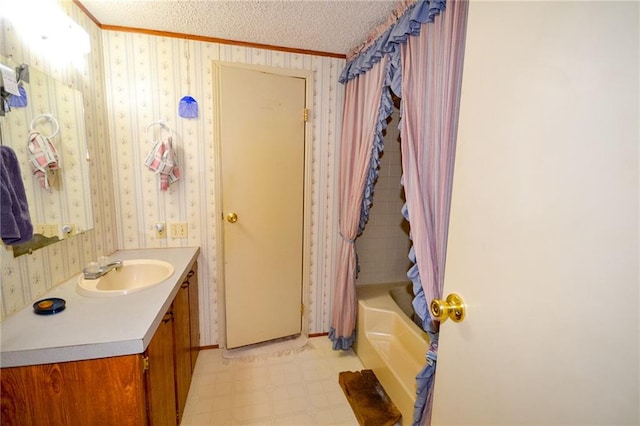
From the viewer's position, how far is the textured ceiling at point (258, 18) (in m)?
1.57

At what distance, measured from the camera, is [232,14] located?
5.51 feet

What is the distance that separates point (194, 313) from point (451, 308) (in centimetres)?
183

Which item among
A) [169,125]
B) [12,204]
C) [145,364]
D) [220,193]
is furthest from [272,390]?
[169,125]

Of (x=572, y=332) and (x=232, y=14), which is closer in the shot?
(x=572, y=332)

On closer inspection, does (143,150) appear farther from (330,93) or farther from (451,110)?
(451,110)

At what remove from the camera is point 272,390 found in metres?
1.91

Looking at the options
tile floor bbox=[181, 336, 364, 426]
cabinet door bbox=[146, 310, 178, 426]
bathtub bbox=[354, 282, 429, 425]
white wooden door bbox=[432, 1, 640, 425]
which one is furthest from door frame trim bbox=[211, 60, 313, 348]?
white wooden door bbox=[432, 1, 640, 425]

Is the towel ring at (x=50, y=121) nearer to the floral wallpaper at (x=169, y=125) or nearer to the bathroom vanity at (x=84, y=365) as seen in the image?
the floral wallpaper at (x=169, y=125)

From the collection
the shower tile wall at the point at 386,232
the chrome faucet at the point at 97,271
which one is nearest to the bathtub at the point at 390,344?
the shower tile wall at the point at 386,232

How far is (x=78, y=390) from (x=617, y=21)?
164 centimetres

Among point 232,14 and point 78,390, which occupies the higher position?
point 232,14

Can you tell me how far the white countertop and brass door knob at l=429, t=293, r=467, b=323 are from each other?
0.98 meters

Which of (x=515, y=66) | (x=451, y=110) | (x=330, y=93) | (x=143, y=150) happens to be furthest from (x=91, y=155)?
(x=515, y=66)

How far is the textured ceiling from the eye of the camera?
1.57 m
